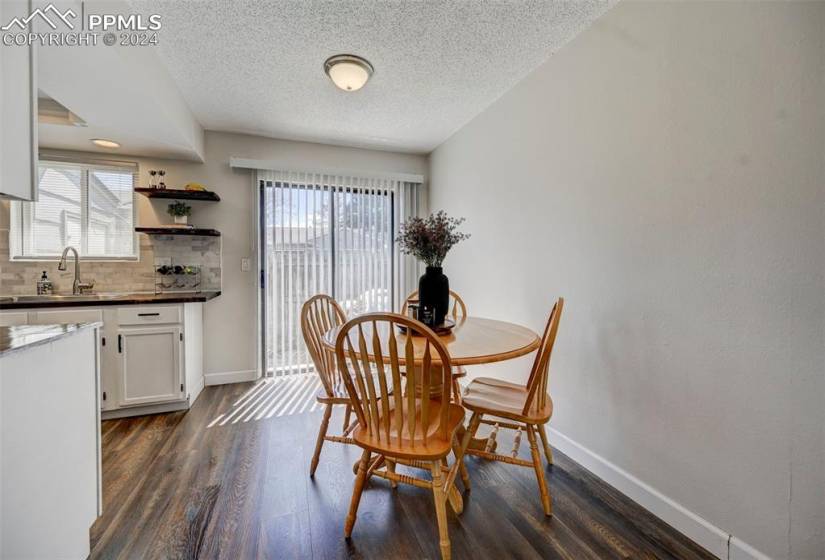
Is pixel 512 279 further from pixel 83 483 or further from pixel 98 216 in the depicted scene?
pixel 98 216

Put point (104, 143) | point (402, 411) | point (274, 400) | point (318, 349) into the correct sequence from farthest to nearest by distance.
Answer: point (274, 400)
point (104, 143)
point (318, 349)
point (402, 411)

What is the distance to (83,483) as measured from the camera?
4.11 feet

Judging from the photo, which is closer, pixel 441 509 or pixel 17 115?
pixel 17 115

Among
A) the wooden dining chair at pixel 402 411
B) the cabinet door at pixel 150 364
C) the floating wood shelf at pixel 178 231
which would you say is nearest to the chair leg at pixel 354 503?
the wooden dining chair at pixel 402 411

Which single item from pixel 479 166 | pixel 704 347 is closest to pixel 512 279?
→ pixel 479 166

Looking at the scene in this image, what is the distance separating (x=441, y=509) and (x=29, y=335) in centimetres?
149

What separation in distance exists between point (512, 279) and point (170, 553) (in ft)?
7.79

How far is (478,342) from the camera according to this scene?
1.62m

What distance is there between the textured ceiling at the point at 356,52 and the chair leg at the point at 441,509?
2.18 m

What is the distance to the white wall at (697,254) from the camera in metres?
1.13

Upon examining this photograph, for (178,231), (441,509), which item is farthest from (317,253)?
(441,509)

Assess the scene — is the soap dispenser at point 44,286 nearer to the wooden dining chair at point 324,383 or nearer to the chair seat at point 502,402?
the wooden dining chair at point 324,383

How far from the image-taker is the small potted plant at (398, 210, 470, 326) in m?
1.84
